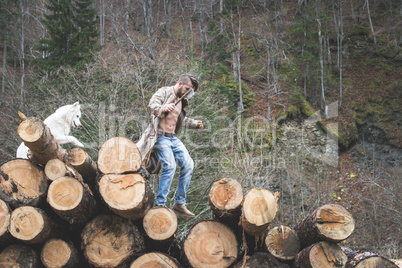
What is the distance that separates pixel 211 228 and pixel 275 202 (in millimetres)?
705

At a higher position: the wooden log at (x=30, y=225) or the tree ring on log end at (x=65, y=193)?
the tree ring on log end at (x=65, y=193)

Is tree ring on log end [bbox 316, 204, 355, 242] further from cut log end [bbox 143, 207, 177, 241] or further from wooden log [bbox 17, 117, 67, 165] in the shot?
wooden log [bbox 17, 117, 67, 165]

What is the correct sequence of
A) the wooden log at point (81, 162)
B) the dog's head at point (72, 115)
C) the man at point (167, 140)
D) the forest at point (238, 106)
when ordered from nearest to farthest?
the wooden log at point (81, 162) → the forest at point (238, 106) → the man at point (167, 140) → the dog's head at point (72, 115)

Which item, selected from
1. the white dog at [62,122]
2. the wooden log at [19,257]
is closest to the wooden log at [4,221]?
the wooden log at [19,257]

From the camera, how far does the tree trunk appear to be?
3062mm

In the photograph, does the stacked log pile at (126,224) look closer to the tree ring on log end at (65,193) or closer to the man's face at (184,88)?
the tree ring on log end at (65,193)

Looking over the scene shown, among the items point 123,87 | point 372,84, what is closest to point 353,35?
point 372,84

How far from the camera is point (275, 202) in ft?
9.23

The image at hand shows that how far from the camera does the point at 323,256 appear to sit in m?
2.79

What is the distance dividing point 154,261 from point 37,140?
1.56 meters

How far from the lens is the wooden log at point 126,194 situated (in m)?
2.82

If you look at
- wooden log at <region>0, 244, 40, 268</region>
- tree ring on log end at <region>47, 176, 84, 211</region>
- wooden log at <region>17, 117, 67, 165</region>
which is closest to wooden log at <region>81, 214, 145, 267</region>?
tree ring on log end at <region>47, 176, 84, 211</region>

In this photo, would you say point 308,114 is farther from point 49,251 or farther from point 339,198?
point 49,251

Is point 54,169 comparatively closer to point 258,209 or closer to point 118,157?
point 118,157
